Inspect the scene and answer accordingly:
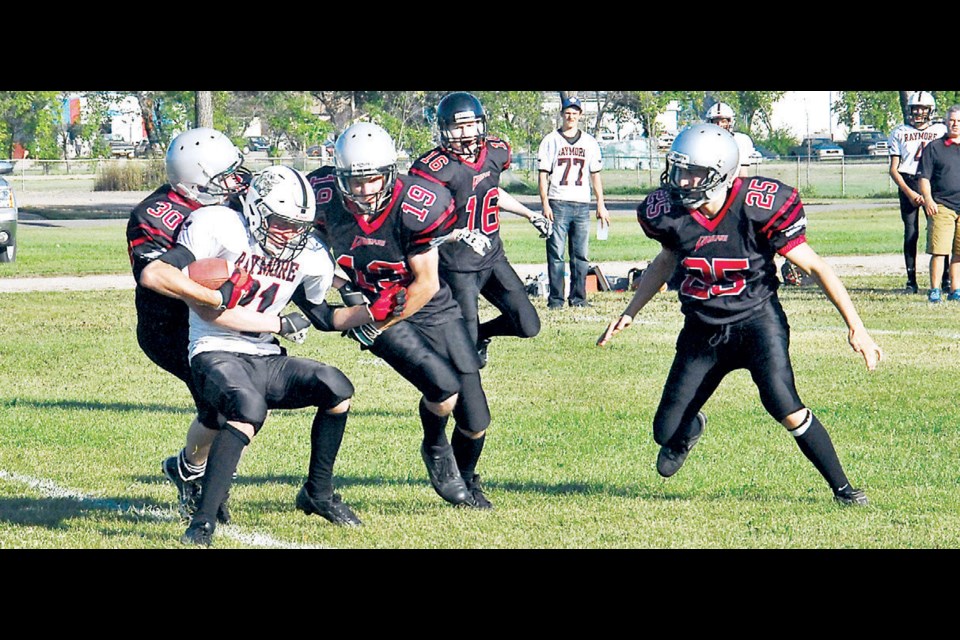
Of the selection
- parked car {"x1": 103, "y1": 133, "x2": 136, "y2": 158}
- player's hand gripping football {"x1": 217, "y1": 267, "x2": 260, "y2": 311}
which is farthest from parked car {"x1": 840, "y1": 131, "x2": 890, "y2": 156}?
player's hand gripping football {"x1": 217, "y1": 267, "x2": 260, "y2": 311}

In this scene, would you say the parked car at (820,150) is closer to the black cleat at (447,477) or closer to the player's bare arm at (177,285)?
the black cleat at (447,477)

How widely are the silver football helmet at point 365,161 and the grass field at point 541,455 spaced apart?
54.0 inches

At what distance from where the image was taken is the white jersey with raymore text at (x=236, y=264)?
5289mm

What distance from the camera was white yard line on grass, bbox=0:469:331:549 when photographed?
5.39 m

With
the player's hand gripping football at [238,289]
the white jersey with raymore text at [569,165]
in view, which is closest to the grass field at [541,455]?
the player's hand gripping football at [238,289]

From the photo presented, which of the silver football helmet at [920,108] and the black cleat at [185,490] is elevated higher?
the silver football helmet at [920,108]

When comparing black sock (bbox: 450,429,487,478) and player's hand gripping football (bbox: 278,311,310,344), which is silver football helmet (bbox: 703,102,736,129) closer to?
black sock (bbox: 450,429,487,478)

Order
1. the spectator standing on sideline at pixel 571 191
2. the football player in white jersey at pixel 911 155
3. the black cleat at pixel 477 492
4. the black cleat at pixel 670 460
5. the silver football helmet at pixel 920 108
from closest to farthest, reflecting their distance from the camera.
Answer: the black cleat at pixel 477 492 < the black cleat at pixel 670 460 < the spectator standing on sideline at pixel 571 191 < the football player in white jersey at pixel 911 155 < the silver football helmet at pixel 920 108

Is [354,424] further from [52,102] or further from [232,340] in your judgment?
[52,102]

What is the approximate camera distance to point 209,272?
524 cm

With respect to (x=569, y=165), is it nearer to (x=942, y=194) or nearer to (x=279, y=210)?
(x=942, y=194)

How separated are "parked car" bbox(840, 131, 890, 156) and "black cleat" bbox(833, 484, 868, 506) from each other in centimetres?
4181

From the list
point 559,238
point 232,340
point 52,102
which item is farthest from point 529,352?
point 52,102

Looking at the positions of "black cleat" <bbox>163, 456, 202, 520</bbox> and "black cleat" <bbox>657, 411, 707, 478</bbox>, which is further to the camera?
"black cleat" <bbox>657, 411, 707, 478</bbox>
